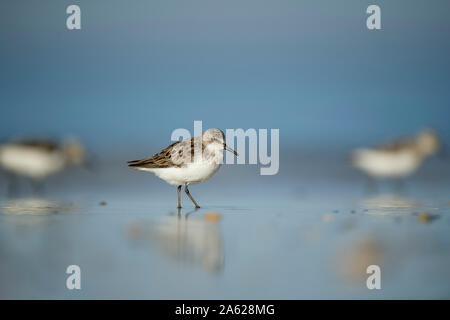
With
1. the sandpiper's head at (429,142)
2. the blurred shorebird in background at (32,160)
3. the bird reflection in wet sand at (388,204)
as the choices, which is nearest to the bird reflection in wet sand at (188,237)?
the bird reflection in wet sand at (388,204)

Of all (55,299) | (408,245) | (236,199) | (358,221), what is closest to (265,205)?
(236,199)

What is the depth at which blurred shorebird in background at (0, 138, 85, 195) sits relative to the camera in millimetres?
9477

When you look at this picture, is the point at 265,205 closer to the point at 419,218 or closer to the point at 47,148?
the point at 419,218

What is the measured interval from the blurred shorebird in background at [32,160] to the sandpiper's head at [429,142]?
20.3 feet

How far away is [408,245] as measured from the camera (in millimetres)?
5121

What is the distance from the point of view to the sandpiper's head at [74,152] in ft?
34.9

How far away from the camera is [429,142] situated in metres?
11.1

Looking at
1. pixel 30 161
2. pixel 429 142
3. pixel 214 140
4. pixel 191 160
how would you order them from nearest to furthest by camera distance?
pixel 191 160 → pixel 214 140 → pixel 30 161 → pixel 429 142

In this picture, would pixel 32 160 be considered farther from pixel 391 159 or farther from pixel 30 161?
pixel 391 159

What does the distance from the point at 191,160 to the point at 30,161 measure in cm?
369

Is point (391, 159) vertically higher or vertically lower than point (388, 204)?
higher

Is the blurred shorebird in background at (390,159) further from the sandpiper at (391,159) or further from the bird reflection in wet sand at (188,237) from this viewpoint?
the bird reflection in wet sand at (188,237)

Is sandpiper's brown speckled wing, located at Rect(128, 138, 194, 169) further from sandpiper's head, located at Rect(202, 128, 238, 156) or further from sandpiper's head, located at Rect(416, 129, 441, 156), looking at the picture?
sandpiper's head, located at Rect(416, 129, 441, 156)

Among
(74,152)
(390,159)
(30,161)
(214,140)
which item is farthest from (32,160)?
(390,159)
